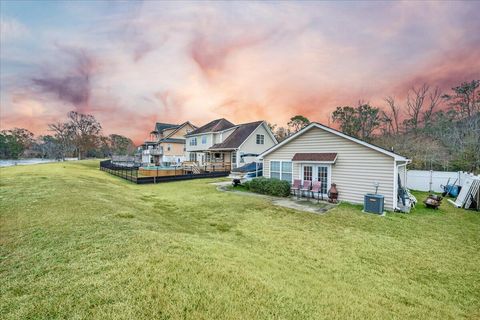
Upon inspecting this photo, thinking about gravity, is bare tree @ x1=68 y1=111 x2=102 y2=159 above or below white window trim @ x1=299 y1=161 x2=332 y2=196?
above

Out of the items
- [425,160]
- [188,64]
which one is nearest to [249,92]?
[188,64]

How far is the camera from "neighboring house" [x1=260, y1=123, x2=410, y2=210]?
398 inches

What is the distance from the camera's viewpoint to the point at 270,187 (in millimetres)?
Result: 13391

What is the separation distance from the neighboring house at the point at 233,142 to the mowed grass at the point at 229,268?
1971 cm

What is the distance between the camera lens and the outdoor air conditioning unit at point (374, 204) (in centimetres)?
920

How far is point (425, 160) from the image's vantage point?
824 inches

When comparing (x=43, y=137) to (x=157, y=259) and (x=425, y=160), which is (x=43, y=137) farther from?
(x=425, y=160)

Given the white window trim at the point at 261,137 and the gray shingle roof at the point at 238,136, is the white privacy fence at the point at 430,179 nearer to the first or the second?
the white window trim at the point at 261,137

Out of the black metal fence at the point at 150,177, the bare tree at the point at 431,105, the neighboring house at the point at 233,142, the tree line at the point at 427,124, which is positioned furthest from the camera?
the bare tree at the point at 431,105

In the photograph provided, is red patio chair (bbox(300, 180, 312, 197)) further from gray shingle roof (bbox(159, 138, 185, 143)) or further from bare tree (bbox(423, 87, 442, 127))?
gray shingle roof (bbox(159, 138, 185, 143))

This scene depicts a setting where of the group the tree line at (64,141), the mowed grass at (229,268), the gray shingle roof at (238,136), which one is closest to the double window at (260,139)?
the gray shingle roof at (238,136)

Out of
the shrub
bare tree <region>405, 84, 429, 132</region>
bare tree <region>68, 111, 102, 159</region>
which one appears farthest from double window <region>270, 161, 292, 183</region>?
bare tree <region>68, 111, 102, 159</region>

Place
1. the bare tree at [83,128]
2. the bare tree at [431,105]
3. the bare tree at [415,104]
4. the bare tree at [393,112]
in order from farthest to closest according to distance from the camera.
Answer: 1. the bare tree at [83,128]
2. the bare tree at [393,112]
3. the bare tree at [415,104]
4. the bare tree at [431,105]

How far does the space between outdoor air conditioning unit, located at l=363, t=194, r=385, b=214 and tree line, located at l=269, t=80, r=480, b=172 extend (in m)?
6.66
